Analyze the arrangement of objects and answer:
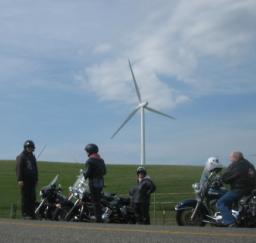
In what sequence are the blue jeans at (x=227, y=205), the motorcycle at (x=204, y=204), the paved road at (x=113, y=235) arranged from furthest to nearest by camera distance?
1. the motorcycle at (x=204, y=204)
2. the blue jeans at (x=227, y=205)
3. the paved road at (x=113, y=235)

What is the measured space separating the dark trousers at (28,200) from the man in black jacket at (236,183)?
3731 mm

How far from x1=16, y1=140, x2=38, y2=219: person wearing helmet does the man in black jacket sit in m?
3.75

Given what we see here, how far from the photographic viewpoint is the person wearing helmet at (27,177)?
40.2 ft

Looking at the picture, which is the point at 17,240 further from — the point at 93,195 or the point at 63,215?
the point at 63,215

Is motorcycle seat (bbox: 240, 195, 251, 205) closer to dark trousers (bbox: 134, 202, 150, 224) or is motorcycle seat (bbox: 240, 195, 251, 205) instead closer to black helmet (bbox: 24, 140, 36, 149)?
dark trousers (bbox: 134, 202, 150, 224)

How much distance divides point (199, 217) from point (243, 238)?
4475 mm

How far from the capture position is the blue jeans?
35.9 feet

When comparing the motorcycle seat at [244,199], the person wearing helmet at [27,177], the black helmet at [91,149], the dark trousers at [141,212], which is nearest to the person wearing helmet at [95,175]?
the black helmet at [91,149]

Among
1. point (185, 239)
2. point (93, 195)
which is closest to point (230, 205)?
point (93, 195)

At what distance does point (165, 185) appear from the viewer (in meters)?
42.8

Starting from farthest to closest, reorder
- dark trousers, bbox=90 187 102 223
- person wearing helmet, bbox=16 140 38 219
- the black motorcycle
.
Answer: the black motorcycle
person wearing helmet, bbox=16 140 38 219
dark trousers, bbox=90 187 102 223

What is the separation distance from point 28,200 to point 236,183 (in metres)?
4.12

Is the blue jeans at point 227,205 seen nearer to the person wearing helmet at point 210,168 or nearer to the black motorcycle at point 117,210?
the person wearing helmet at point 210,168

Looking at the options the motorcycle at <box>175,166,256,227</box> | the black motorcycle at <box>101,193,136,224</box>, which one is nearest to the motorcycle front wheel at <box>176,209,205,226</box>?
the motorcycle at <box>175,166,256,227</box>
